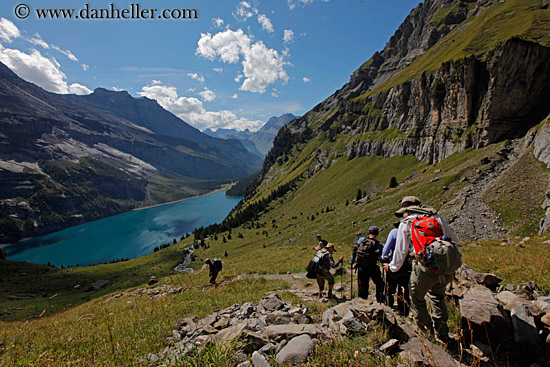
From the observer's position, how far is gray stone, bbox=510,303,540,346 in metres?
4.44

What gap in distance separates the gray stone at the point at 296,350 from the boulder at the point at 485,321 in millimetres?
3187

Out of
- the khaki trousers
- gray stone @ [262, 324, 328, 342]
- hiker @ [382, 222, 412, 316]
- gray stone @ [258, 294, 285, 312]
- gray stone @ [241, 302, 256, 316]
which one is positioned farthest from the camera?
gray stone @ [258, 294, 285, 312]

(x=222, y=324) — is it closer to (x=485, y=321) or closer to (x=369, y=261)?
(x=369, y=261)

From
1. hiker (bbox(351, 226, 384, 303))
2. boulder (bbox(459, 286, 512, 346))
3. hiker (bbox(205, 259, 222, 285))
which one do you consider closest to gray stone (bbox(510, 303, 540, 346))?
boulder (bbox(459, 286, 512, 346))

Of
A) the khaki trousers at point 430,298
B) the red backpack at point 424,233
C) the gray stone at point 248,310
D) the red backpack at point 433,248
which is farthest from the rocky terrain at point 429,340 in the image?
the gray stone at point 248,310

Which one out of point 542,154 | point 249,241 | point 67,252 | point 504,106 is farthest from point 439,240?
point 67,252

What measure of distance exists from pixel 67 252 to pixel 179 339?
220498mm

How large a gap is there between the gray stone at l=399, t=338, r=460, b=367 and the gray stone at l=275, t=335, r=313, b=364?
5.47ft

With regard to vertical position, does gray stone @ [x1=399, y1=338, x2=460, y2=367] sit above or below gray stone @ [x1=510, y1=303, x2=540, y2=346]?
below

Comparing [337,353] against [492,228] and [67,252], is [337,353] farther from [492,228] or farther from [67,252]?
[67,252]

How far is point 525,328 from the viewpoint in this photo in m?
4.54

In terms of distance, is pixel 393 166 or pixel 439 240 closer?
pixel 439 240

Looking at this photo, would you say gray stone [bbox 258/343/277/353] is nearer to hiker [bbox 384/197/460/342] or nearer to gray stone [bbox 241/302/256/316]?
hiker [bbox 384/197/460/342]

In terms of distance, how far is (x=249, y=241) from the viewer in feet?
314
